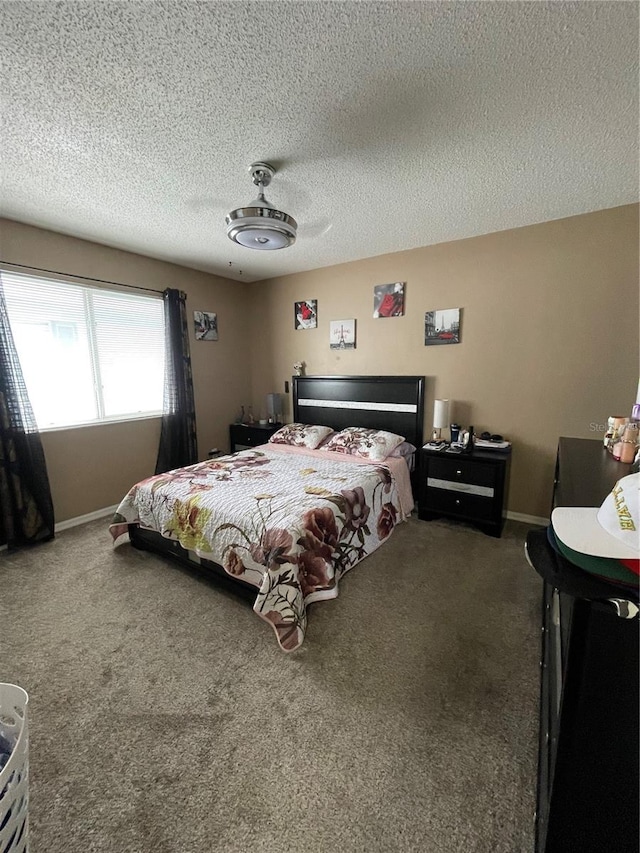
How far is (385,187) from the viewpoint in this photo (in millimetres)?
2115

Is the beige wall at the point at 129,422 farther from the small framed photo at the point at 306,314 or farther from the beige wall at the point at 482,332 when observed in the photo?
the small framed photo at the point at 306,314

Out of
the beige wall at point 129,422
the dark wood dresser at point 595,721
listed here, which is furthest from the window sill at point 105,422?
the dark wood dresser at point 595,721

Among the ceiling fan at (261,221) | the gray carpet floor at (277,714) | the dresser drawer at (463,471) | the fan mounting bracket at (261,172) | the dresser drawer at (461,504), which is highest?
the fan mounting bracket at (261,172)

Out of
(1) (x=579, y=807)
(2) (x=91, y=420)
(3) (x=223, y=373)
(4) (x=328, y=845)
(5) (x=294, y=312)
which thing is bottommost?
(4) (x=328, y=845)

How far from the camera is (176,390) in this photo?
3656mm

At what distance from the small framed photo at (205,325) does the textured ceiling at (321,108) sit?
146 centimetres

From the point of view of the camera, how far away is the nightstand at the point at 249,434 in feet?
13.4

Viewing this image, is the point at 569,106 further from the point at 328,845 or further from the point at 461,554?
the point at 328,845

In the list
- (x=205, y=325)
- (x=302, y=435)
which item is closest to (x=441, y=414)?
(x=302, y=435)

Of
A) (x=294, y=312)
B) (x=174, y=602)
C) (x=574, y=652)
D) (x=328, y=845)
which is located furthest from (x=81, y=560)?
(x=294, y=312)

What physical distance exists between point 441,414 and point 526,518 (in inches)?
46.4

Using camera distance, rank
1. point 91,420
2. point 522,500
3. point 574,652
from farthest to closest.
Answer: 1. point 91,420
2. point 522,500
3. point 574,652

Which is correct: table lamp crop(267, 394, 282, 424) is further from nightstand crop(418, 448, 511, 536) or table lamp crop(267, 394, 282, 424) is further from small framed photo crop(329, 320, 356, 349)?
nightstand crop(418, 448, 511, 536)

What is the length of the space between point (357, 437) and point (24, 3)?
9.60 ft
